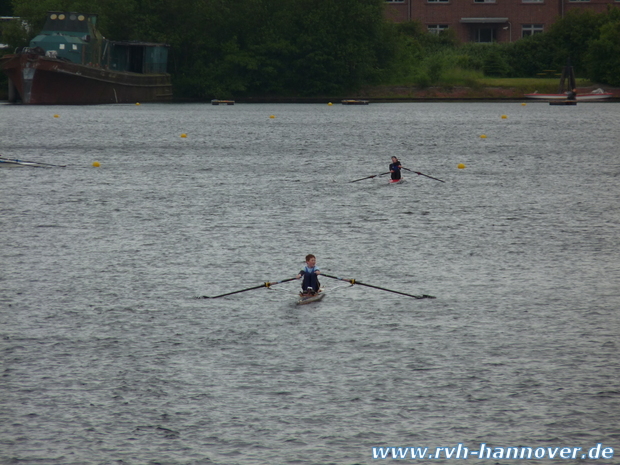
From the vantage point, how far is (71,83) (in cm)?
10925

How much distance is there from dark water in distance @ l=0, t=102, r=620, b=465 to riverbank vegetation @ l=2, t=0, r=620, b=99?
78.8 m

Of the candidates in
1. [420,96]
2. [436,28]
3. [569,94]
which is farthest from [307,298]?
[436,28]

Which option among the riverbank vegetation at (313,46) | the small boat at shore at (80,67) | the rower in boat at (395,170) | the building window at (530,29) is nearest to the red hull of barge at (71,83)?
the small boat at shore at (80,67)

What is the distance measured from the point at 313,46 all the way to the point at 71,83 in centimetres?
3385

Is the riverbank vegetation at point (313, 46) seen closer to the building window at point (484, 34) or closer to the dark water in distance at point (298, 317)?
the building window at point (484, 34)

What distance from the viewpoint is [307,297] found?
22.1 meters

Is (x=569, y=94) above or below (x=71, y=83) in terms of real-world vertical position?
below

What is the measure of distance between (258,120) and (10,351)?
77659 millimetres

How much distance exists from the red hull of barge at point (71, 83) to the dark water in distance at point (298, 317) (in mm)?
58991

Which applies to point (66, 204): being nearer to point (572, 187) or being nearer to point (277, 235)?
point (277, 235)

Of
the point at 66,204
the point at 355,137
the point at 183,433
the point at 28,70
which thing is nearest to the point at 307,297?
the point at 183,433

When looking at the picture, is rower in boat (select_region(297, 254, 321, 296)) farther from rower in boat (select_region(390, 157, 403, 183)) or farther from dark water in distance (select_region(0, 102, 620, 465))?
rower in boat (select_region(390, 157, 403, 183))

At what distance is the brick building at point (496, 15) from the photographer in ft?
417

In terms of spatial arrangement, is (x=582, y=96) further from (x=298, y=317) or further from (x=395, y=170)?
(x=298, y=317)
